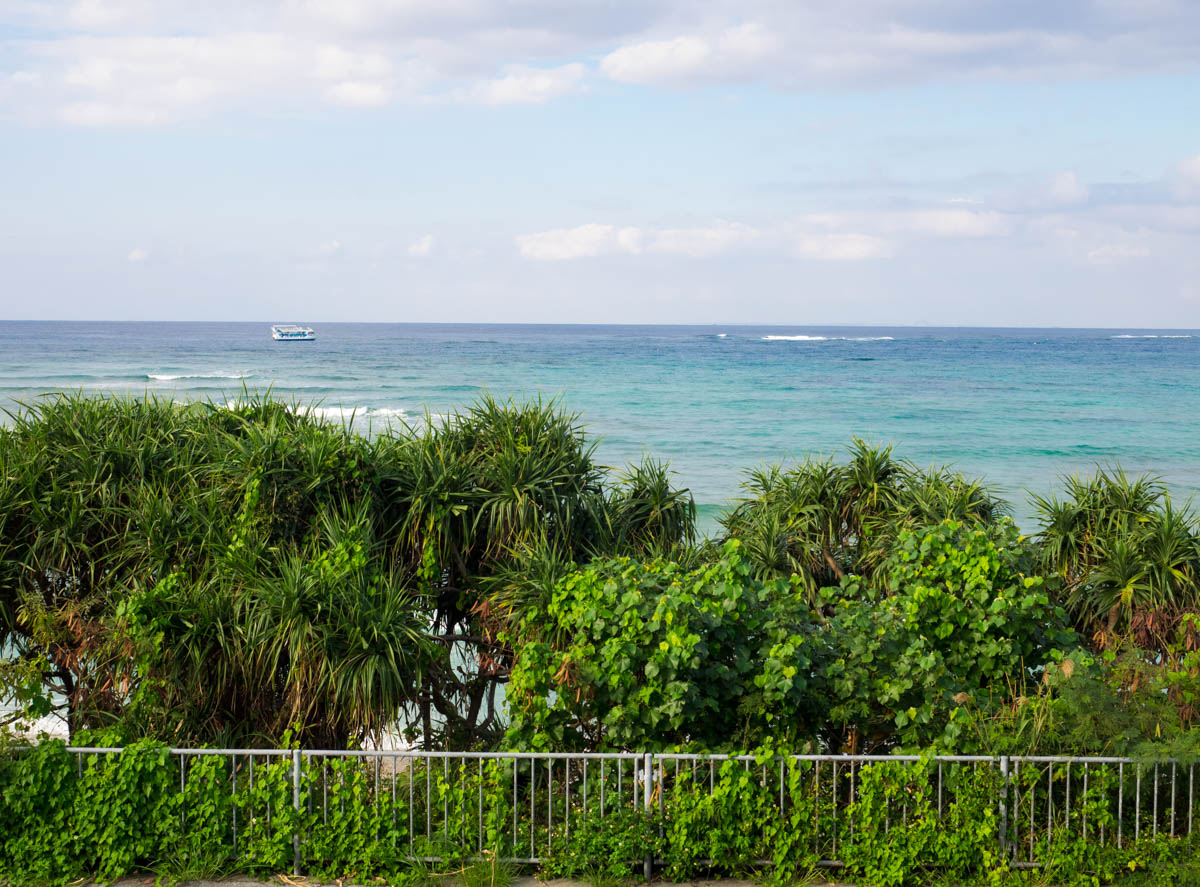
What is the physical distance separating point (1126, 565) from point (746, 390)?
56470mm

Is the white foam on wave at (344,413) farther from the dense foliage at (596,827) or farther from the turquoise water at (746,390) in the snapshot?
the dense foliage at (596,827)

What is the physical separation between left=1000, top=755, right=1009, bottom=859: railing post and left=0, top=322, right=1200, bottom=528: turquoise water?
9.13 m

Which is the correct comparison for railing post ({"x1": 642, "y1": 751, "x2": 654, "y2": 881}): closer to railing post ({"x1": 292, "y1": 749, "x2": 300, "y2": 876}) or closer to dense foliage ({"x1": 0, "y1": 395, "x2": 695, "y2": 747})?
dense foliage ({"x1": 0, "y1": 395, "x2": 695, "y2": 747})

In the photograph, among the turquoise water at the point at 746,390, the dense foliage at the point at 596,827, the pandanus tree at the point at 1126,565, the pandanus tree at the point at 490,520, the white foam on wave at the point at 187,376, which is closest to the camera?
the dense foliage at the point at 596,827

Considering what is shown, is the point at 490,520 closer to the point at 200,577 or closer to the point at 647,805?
the point at 200,577

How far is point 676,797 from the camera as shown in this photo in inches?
245

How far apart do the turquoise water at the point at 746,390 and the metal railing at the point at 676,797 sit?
7936 mm

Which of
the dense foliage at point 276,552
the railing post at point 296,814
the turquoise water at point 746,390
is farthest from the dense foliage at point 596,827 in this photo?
the turquoise water at point 746,390

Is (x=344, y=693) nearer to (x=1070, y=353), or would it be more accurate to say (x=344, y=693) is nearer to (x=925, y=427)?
(x=925, y=427)

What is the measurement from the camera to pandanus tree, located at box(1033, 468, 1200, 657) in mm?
7957

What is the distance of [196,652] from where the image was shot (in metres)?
7.18

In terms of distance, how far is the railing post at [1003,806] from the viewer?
20.3 feet

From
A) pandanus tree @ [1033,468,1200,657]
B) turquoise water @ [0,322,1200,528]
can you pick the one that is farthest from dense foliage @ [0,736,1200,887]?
turquoise water @ [0,322,1200,528]

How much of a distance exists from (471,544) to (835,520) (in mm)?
3380
